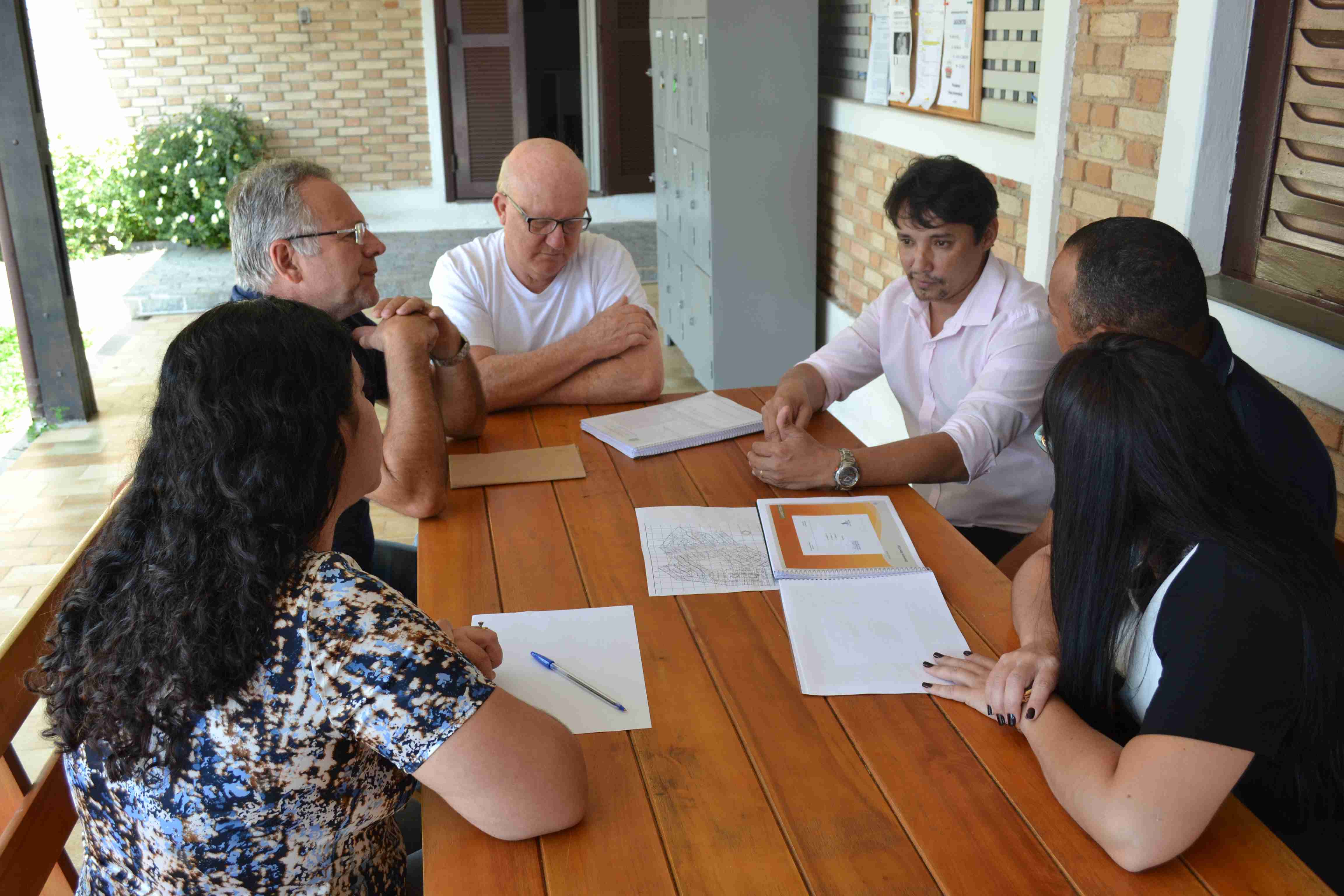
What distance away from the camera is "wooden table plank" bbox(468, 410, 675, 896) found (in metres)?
1.09

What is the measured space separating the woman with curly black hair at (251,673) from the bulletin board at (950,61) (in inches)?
115

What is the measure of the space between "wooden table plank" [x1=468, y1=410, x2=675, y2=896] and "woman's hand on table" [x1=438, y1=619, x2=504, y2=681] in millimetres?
76

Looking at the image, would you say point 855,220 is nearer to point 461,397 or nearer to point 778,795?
point 461,397

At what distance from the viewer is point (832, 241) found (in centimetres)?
486

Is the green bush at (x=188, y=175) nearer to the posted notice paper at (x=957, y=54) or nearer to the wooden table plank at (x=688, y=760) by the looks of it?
the posted notice paper at (x=957, y=54)

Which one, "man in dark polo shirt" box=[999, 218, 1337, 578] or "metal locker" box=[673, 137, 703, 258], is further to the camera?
"metal locker" box=[673, 137, 703, 258]

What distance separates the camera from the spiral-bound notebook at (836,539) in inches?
67.2

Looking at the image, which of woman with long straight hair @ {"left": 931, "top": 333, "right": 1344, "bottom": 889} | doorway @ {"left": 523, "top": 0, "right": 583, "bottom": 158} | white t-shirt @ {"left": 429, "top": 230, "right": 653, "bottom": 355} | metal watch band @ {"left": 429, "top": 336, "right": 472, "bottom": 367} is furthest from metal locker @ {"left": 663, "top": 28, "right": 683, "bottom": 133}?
doorway @ {"left": 523, "top": 0, "right": 583, "bottom": 158}

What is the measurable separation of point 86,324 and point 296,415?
652 centimetres

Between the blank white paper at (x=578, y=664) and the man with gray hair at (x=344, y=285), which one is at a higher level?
the man with gray hair at (x=344, y=285)

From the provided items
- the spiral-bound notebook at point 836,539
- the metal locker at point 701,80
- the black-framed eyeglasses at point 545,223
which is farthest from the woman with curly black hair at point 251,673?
the metal locker at point 701,80

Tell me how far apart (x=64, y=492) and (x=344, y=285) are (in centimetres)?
286

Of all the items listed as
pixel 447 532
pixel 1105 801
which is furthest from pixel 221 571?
pixel 1105 801

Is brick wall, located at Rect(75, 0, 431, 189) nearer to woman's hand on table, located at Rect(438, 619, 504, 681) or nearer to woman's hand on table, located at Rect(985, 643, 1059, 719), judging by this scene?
woman's hand on table, located at Rect(438, 619, 504, 681)
